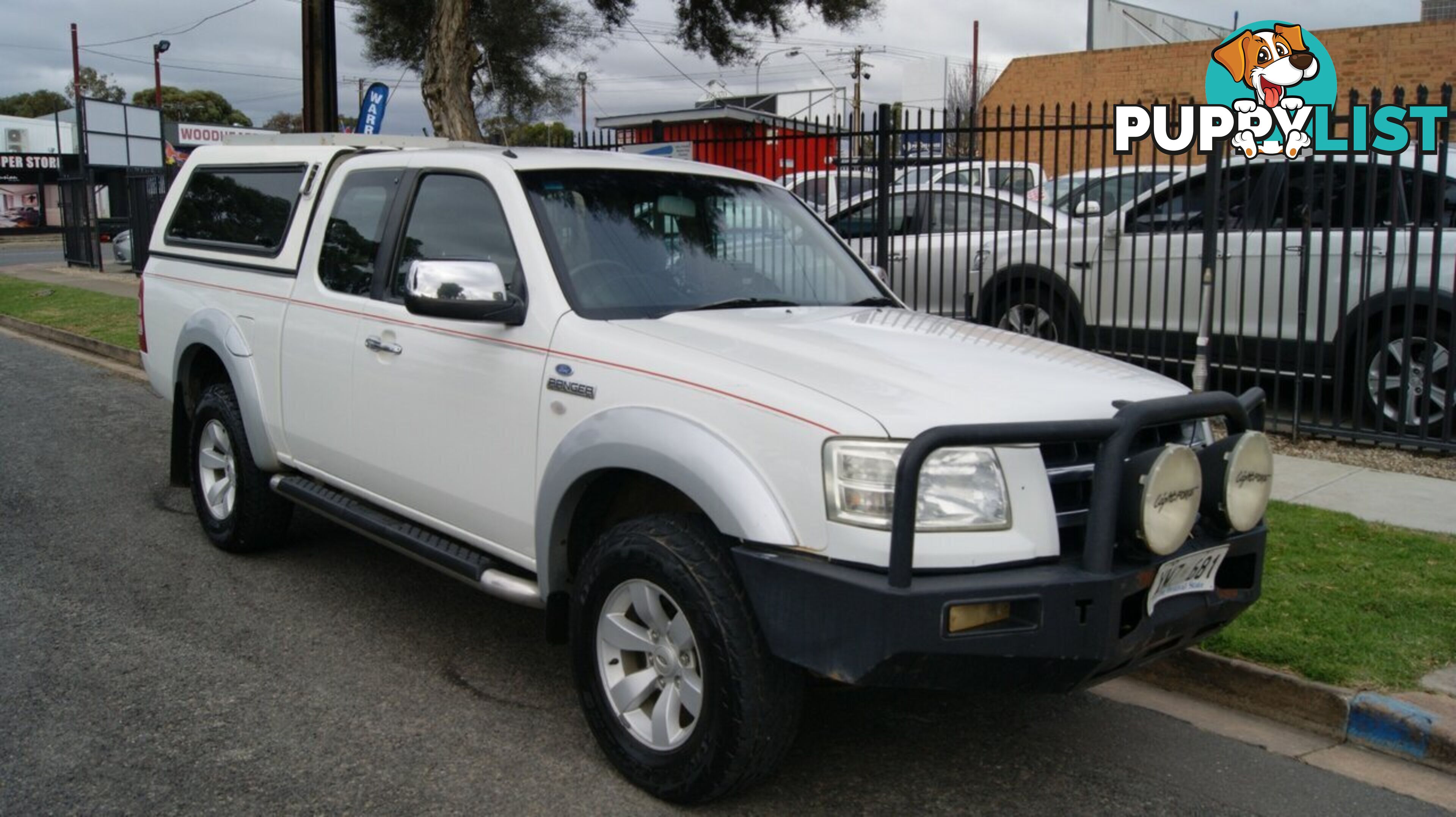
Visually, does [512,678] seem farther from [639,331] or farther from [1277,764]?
[1277,764]

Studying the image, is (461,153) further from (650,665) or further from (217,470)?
(217,470)

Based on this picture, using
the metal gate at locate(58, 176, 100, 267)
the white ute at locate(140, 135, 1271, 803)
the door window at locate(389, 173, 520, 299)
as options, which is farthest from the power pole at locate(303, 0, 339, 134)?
the metal gate at locate(58, 176, 100, 267)

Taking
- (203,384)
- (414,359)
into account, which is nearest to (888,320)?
(414,359)

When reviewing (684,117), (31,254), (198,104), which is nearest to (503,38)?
(684,117)

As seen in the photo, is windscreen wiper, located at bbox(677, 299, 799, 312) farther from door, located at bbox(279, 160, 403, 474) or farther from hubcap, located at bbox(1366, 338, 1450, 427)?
hubcap, located at bbox(1366, 338, 1450, 427)

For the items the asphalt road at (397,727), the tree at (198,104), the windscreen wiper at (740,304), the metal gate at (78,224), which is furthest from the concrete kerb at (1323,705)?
the tree at (198,104)

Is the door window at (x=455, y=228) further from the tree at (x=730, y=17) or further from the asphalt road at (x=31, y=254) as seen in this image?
the asphalt road at (x=31, y=254)

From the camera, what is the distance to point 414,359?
15.0 feet

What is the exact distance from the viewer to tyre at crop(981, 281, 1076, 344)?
9609mm

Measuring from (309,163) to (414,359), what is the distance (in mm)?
1691

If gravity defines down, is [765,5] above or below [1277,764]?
above

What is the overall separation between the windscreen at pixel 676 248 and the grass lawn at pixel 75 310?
34.0ft

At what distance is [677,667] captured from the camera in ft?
11.7

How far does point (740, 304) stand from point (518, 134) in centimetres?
2697
